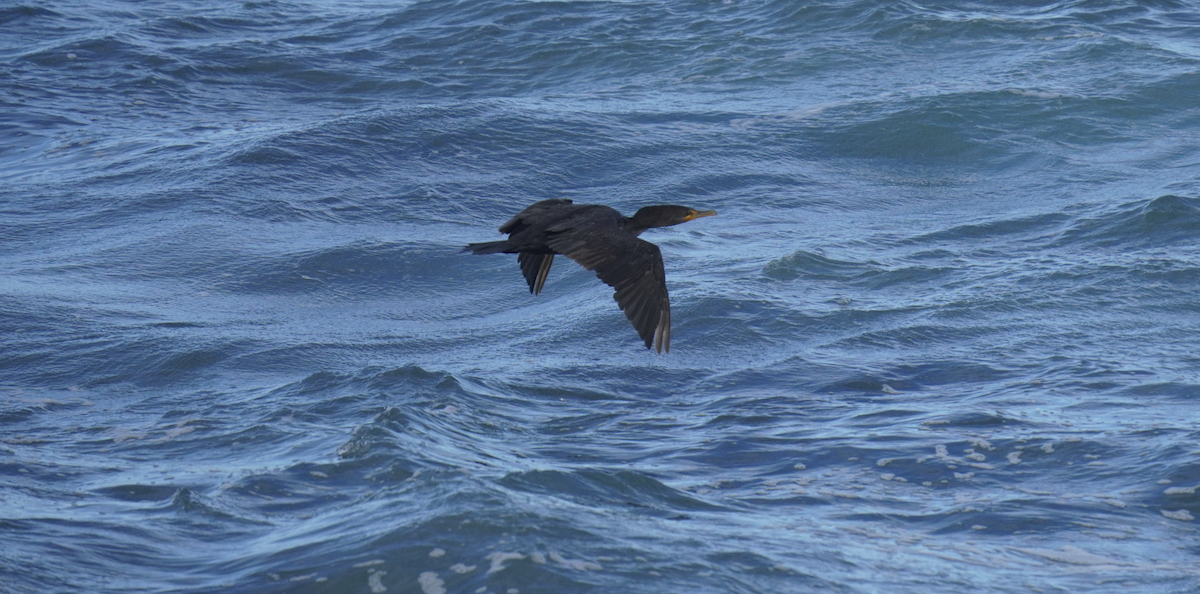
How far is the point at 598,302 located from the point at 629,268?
3204 mm

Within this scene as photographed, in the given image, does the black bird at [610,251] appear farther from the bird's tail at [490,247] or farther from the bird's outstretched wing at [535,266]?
the bird's outstretched wing at [535,266]

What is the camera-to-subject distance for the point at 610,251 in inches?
257

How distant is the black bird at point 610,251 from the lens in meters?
6.44

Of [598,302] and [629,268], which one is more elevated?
[629,268]

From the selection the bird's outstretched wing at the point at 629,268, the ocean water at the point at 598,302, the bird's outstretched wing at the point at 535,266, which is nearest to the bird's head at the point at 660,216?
the bird's outstretched wing at the point at 629,268

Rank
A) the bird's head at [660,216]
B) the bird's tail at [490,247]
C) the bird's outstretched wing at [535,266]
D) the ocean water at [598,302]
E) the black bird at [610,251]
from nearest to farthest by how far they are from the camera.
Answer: the ocean water at [598,302] < the bird's tail at [490,247] < the black bird at [610,251] < the bird's head at [660,216] < the bird's outstretched wing at [535,266]

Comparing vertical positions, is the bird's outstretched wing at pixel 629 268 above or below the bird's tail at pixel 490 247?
below

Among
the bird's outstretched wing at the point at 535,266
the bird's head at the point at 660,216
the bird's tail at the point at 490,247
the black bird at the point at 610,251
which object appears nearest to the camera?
the bird's tail at the point at 490,247

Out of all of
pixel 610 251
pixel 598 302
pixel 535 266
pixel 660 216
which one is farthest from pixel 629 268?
pixel 598 302

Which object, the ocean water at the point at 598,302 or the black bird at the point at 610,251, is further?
the black bird at the point at 610,251

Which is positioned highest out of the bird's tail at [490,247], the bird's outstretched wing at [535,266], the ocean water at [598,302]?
the bird's tail at [490,247]

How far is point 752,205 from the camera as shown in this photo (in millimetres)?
11805

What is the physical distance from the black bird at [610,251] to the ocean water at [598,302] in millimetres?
796

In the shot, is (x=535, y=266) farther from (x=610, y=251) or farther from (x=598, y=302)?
(x=598, y=302)
